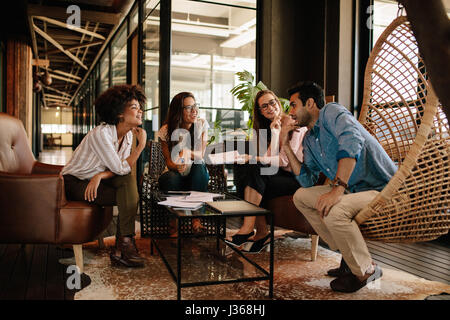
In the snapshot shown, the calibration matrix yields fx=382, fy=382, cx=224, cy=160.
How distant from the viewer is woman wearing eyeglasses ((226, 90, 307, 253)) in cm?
272

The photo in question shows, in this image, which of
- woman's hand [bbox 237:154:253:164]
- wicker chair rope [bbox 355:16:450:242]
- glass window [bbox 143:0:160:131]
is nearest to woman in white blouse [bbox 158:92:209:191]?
woman's hand [bbox 237:154:253:164]

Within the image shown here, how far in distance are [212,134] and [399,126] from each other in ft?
8.14

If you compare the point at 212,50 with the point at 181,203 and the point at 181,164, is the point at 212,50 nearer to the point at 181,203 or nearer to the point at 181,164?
the point at 181,164

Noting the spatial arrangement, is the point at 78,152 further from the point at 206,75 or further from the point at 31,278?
the point at 206,75

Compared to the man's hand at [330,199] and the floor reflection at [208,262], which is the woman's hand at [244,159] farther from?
the man's hand at [330,199]

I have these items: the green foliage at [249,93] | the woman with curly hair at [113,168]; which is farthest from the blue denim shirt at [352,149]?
the green foliage at [249,93]

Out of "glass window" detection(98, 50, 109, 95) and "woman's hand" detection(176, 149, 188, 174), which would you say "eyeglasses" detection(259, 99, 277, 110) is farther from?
"glass window" detection(98, 50, 109, 95)

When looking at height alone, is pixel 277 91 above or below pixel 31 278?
above

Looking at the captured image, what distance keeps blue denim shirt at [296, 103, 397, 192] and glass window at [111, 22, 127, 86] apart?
5.25m

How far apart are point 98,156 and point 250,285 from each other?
124 cm

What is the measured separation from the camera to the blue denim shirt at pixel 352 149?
1.89 meters

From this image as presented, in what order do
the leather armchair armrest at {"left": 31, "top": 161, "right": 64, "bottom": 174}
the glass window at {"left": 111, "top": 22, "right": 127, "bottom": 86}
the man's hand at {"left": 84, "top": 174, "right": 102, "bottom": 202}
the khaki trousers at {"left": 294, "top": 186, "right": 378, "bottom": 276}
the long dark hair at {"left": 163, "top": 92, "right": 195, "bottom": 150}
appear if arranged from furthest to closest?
the glass window at {"left": 111, "top": 22, "right": 127, "bottom": 86} → the long dark hair at {"left": 163, "top": 92, "right": 195, "bottom": 150} → the leather armchair armrest at {"left": 31, "top": 161, "right": 64, "bottom": 174} → the man's hand at {"left": 84, "top": 174, "right": 102, "bottom": 202} → the khaki trousers at {"left": 294, "top": 186, "right": 378, "bottom": 276}
